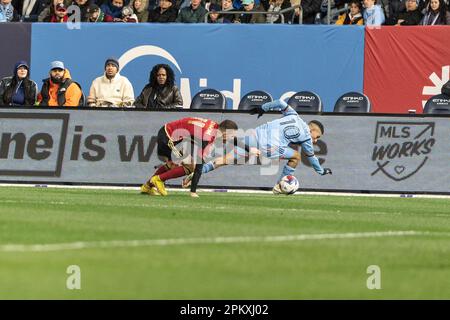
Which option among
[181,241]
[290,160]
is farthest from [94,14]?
[181,241]

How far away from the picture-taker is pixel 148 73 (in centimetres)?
2853

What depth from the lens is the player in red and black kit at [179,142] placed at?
21.6 meters

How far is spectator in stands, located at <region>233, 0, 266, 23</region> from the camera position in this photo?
2895cm

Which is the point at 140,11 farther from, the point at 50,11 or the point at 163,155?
the point at 163,155

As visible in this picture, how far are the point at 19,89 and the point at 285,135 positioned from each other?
5803mm

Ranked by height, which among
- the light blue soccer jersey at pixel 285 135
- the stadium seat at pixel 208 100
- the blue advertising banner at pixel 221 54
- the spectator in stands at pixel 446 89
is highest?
the blue advertising banner at pixel 221 54

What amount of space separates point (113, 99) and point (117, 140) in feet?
6.29

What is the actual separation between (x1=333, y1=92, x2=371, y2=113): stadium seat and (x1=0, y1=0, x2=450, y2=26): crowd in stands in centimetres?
213

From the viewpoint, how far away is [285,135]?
78.4 feet

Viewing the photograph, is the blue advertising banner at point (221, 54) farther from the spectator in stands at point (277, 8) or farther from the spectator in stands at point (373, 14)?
the spectator in stands at point (277, 8)

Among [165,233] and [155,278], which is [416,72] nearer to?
[165,233]

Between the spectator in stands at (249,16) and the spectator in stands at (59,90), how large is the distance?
4.38 meters

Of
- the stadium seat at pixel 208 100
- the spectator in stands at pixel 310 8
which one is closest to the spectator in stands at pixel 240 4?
the spectator in stands at pixel 310 8
